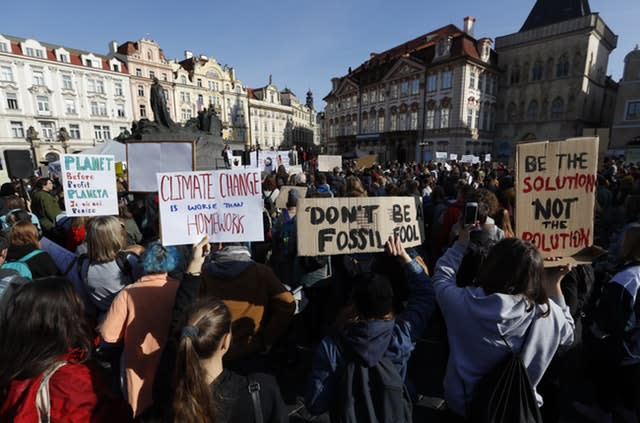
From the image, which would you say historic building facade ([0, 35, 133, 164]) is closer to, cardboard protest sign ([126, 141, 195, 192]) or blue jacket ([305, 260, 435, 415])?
cardboard protest sign ([126, 141, 195, 192])

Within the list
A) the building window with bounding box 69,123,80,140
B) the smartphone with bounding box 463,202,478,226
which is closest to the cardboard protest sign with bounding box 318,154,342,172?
the smartphone with bounding box 463,202,478,226

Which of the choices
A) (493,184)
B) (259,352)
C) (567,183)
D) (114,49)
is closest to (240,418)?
(259,352)

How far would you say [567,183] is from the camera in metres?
2.28

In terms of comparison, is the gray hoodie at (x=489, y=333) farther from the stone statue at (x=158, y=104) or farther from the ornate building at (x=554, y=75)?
the ornate building at (x=554, y=75)

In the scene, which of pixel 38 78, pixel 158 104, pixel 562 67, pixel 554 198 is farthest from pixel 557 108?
pixel 38 78

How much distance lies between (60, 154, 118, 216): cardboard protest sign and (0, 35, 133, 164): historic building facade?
1491 inches

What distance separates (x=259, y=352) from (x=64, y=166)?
357cm

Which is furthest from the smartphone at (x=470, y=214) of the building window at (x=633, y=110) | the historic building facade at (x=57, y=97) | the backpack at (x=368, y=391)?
the historic building facade at (x=57, y=97)

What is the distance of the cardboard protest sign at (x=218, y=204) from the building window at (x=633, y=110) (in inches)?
1667

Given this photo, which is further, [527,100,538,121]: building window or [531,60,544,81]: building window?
[527,100,538,121]: building window

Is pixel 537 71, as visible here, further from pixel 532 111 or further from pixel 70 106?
pixel 70 106

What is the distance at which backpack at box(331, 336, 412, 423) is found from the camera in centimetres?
161

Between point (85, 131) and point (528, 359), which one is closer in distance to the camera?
point (528, 359)

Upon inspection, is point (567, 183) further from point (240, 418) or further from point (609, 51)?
point (609, 51)
